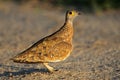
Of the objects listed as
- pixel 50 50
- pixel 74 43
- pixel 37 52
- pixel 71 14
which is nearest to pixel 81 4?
pixel 74 43

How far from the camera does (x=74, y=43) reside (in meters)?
14.3

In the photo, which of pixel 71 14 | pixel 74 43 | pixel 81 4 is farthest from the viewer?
pixel 81 4

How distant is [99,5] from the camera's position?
22500 mm

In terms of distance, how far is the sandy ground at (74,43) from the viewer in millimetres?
8898

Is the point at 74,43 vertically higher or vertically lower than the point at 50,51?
higher

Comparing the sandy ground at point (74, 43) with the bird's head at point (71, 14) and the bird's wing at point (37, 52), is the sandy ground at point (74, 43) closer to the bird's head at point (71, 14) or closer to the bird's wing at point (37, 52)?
the bird's wing at point (37, 52)

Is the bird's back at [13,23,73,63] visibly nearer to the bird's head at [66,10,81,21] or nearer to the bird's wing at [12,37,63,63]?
the bird's wing at [12,37,63,63]

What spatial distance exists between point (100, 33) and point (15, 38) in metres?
3.26

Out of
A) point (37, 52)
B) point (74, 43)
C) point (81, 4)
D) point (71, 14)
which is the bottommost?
point (37, 52)

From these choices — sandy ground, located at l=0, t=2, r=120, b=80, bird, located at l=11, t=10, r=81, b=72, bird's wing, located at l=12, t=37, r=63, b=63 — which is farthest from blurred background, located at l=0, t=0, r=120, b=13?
bird's wing, located at l=12, t=37, r=63, b=63

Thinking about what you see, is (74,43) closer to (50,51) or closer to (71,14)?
(71,14)

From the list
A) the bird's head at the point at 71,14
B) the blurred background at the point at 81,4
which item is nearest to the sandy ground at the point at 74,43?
the blurred background at the point at 81,4

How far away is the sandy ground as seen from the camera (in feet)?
29.2

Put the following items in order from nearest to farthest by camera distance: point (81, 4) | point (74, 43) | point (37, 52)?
1. point (37, 52)
2. point (74, 43)
3. point (81, 4)
